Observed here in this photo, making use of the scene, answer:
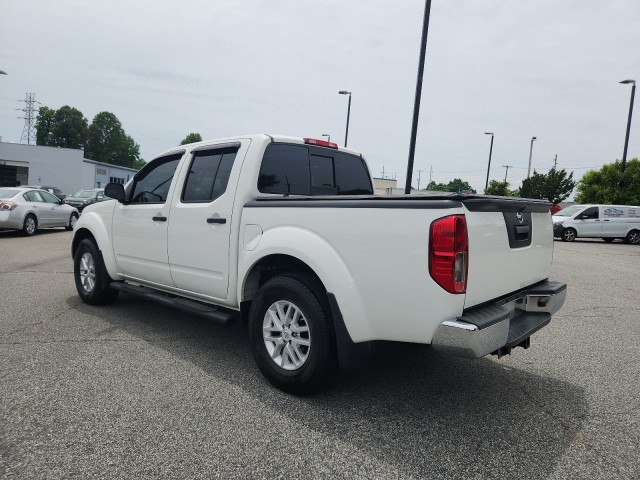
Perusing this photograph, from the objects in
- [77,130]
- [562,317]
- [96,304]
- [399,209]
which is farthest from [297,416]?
[77,130]

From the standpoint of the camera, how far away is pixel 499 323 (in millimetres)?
2748

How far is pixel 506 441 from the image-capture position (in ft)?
9.15

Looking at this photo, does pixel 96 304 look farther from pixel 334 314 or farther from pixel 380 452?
pixel 380 452

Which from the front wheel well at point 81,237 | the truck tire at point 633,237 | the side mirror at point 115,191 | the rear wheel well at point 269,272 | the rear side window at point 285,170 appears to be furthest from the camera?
the truck tire at point 633,237

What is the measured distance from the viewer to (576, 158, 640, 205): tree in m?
26.1

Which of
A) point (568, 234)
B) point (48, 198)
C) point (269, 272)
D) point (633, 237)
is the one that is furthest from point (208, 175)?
point (633, 237)


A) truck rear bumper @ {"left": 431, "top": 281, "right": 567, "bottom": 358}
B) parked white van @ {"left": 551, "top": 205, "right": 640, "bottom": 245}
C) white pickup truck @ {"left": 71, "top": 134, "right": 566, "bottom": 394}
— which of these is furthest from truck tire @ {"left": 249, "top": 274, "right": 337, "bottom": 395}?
parked white van @ {"left": 551, "top": 205, "right": 640, "bottom": 245}

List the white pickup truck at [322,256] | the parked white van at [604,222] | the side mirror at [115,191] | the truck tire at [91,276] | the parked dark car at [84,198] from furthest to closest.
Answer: the parked dark car at [84,198] → the parked white van at [604,222] → the truck tire at [91,276] → the side mirror at [115,191] → the white pickup truck at [322,256]

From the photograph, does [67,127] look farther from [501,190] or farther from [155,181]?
[155,181]

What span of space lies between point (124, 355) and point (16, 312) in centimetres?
224

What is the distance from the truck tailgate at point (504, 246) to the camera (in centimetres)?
274

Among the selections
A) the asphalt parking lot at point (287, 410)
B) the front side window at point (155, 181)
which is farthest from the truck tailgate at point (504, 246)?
the front side window at point (155, 181)

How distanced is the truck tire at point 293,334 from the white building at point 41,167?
49736mm

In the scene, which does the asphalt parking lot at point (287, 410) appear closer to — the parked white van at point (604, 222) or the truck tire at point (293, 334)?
the truck tire at point (293, 334)
